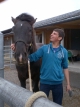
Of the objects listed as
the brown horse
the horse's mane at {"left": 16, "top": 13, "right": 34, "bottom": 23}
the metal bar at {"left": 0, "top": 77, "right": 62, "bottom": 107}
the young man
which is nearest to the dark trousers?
the young man

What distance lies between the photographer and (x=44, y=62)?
2.83m

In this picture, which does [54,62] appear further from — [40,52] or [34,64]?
[34,64]

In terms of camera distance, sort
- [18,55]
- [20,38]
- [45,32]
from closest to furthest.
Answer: [18,55] < [20,38] < [45,32]

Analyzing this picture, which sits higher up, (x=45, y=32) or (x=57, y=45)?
(x=45, y=32)

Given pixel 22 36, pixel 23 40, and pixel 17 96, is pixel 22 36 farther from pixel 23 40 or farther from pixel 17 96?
pixel 17 96

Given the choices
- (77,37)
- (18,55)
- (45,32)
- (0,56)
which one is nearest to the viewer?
(0,56)

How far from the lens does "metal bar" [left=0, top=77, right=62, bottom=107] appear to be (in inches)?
38.3

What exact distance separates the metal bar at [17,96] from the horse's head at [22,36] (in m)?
1.13

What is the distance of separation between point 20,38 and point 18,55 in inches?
13.8

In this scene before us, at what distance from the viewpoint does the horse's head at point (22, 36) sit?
100 inches

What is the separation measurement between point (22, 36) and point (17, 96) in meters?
1.72

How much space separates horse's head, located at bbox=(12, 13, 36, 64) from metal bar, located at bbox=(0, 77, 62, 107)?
1134 millimetres

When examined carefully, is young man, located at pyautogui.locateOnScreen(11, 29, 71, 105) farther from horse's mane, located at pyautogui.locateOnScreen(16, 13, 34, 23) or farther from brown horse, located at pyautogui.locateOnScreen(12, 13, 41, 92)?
horse's mane, located at pyautogui.locateOnScreen(16, 13, 34, 23)

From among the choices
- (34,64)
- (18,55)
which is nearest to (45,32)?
(34,64)
